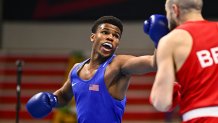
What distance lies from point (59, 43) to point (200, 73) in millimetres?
5188

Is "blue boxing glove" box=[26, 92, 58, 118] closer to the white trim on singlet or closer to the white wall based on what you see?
the white trim on singlet

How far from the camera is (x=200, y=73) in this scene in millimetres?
2447

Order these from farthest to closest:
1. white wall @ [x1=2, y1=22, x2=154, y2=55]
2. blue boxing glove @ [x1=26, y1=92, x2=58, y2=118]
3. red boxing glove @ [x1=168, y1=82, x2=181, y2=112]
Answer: white wall @ [x1=2, y1=22, x2=154, y2=55], blue boxing glove @ [x1=26, y1=92, x2=58, y2=118], red boxing glove @ [x1=168, y1=82, x2=181, y2=112]

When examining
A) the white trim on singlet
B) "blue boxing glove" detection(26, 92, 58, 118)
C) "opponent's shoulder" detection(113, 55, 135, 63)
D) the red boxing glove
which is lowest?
"blue boxing glove" detection(26, 92, 58, 118)

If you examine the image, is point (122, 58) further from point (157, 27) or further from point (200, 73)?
point (200, 73)

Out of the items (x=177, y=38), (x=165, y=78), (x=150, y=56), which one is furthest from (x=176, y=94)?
(x=150, y=56)

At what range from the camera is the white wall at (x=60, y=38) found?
7.38 m

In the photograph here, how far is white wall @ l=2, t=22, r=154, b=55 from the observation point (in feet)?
A: 24.2

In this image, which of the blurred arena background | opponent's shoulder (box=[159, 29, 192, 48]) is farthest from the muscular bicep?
the blurred arena background

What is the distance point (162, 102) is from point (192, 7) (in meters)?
0.48

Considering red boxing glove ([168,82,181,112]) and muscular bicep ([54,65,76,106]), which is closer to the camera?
red boxing glove ([168,82,181,112])

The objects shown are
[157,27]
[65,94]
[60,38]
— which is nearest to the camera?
[157,27]

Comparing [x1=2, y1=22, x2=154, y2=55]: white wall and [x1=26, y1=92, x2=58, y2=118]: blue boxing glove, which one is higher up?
[x1=2, y1=22, x2=154, y2=55]: white wall

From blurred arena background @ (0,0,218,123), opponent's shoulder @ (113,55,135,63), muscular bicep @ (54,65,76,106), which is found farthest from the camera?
blurred arena background @ (0,0,218,123)
